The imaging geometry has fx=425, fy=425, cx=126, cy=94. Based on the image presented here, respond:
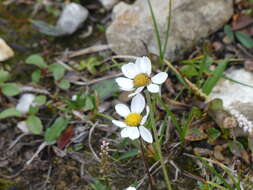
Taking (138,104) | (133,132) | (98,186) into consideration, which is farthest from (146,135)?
(98,186)

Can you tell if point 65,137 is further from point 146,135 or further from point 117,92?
point 146,135

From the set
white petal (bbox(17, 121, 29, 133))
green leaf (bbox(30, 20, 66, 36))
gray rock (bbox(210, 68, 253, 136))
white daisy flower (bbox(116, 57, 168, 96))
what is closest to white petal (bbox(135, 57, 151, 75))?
white daisy flower (bbox(116, 57, 168, 96))

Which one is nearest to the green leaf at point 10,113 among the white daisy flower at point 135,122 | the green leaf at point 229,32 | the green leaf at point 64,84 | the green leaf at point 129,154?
the green leaf at point 64,84

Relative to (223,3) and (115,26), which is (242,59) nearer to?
(223,3)

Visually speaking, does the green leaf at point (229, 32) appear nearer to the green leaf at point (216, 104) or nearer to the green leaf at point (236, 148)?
the green leaf at point (216, 104)

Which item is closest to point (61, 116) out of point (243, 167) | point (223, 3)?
point (243, 167)
